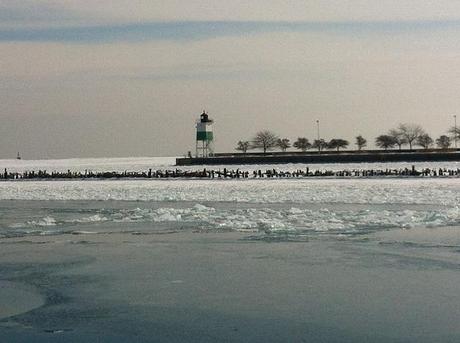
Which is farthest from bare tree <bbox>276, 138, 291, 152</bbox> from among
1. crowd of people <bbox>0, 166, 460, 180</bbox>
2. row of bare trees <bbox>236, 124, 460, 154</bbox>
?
crowd of people <bbox>0, 166, 460, 180</bbox>

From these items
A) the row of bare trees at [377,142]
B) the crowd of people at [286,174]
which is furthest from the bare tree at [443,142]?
the crowd of people at [286,174]

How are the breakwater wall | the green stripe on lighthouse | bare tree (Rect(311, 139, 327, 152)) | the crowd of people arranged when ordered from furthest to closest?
bare tree (Rect(311, 139, 327, 152)), the green stripe on lighthouse, the breakwater wall, the crowd of people

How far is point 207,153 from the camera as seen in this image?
7481cm

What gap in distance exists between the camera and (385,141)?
299ft

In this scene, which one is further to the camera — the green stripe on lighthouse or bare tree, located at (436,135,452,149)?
bare tree, located at (436,135,452,149)

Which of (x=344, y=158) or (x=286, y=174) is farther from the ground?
(x=344, y=158)

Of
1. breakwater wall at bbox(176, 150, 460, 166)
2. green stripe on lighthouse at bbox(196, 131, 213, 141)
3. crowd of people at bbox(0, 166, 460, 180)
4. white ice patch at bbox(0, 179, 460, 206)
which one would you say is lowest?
white ice patch at bbox(0, 179, 460, 206)

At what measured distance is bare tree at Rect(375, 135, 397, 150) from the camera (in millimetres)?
91000

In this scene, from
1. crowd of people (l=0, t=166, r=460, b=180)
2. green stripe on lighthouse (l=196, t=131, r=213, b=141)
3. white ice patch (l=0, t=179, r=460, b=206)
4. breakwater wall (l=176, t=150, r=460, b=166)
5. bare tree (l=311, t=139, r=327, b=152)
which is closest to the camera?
white ice patch (l=0, t=179, r=460, b=206)

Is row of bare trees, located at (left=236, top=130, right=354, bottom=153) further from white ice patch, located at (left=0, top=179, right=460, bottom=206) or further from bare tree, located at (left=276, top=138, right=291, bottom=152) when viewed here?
white ice patch, located at (left=0, top=179, right=460, bottom=206)

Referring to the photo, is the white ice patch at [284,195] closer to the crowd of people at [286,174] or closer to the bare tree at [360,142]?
the crowd of people at [286,174]

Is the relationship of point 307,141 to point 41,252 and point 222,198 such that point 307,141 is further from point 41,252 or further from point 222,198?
point 41,252

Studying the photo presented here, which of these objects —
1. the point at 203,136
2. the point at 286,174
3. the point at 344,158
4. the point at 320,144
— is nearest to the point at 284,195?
the point at 286,174

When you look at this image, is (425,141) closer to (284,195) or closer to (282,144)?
(282,144)
